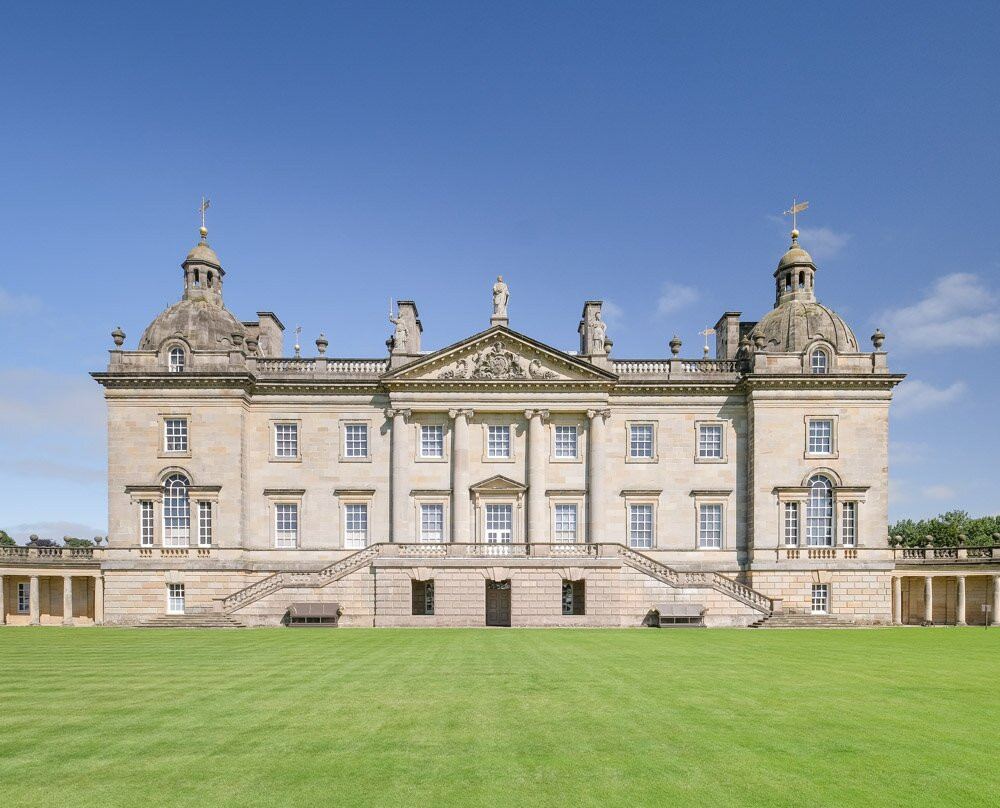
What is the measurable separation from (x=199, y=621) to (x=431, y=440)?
13961mm

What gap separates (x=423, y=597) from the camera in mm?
35938

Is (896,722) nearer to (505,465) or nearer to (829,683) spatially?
(829,683)

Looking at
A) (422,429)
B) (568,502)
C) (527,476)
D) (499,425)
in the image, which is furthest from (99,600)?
(568,502)

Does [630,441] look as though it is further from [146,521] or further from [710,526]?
[146,521]

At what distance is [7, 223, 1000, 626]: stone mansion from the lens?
35688mm

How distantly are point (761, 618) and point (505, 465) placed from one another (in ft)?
47.4

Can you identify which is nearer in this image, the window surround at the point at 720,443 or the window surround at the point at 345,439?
the window surround at the point at 345,439

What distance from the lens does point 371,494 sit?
36.8 metres

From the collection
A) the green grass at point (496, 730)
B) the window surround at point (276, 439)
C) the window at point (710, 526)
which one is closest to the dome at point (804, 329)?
the window at point (710, 526)

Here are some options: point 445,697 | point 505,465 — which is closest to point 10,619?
point 505,465

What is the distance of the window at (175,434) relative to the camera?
36.2 metres

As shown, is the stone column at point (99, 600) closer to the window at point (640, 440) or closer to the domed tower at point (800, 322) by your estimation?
the window at point (640, 440)

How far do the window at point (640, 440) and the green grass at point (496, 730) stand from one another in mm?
18829

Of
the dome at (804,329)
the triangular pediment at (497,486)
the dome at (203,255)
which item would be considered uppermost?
the dome at (203,255)
